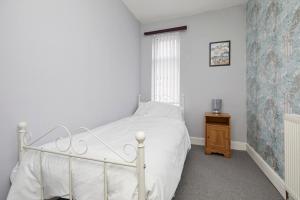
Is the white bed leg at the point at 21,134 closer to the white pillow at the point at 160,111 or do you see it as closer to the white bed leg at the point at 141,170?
the white bed leg at the point at 141,170

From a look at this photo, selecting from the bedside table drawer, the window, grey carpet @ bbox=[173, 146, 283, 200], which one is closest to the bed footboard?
grey carpet @ bbox=[173, 146, 283, 200]

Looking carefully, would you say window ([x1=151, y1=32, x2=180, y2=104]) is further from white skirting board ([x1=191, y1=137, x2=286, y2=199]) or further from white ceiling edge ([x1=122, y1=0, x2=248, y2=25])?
white skirting board ([x1=191, y1=137, x2=286, y2=199])

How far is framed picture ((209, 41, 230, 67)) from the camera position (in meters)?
2.91

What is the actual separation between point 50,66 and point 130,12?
7.13 feet

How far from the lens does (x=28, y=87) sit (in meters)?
1.38

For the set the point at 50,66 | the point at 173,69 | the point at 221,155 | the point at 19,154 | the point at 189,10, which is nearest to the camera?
the point at 19,154

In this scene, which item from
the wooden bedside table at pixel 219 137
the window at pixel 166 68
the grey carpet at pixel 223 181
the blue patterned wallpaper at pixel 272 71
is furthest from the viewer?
the window at pixel 166 68

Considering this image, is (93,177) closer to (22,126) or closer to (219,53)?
(22,126)

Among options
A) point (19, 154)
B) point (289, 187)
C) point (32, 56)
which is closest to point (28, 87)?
point (32, 56)

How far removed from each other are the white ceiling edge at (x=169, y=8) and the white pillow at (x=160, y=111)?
5.86 feet

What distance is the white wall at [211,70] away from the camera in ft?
9.36

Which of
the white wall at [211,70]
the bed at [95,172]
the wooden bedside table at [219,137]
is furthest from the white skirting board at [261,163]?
the bed at [95,172]

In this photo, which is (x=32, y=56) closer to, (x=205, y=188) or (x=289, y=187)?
(x=205, y=188)

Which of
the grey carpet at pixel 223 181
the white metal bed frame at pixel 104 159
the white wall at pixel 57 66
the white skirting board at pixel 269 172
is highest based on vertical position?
the white wall at pixel 57 66
